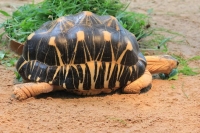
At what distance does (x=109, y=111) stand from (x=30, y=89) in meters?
0.59

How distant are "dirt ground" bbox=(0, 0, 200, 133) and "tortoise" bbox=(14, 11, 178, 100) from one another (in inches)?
3.7

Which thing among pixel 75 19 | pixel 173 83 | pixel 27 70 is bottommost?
pixel 173 83

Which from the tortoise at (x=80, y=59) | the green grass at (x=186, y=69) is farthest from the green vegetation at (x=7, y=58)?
the green grass at (x=186, y=69)

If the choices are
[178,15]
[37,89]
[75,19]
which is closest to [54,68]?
[37,89]

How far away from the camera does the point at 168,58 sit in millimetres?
3490

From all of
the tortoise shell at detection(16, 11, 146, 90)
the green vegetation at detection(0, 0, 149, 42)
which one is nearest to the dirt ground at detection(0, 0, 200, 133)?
the tortoise shell at detection(16, 11, 146, 90)

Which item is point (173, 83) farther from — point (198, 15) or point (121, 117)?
point (198, 15)

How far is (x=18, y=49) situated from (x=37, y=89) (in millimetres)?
1168

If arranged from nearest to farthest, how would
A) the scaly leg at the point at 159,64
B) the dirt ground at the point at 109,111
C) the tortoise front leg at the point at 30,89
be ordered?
the dirt ground at the point at 109,111 < the tortoise front leg at the point at 30,89 < the scaly leg at the point at 159,64

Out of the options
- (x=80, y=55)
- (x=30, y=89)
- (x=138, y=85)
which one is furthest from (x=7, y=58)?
(x=138, y=85)

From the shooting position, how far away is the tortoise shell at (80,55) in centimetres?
293

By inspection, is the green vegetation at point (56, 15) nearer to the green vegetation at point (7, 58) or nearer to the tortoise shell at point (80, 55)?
the green vegetation at point (7, 58)

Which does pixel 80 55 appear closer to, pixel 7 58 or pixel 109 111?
pixel 109 111

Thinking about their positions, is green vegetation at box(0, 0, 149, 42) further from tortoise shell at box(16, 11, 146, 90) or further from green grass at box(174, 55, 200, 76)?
tortoise shell at box(16, 11, 146, 90)
